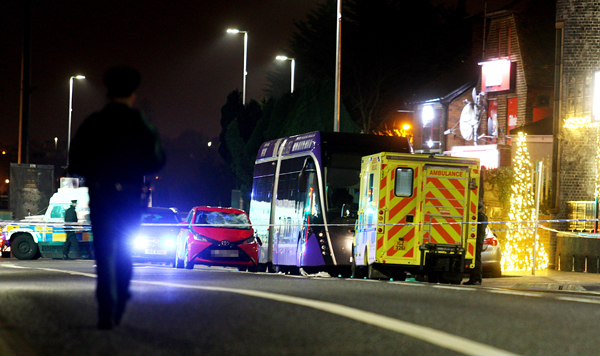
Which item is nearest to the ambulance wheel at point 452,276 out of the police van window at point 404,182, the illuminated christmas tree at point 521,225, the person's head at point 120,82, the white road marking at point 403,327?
the police van window at point 404,182

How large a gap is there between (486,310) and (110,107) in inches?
149

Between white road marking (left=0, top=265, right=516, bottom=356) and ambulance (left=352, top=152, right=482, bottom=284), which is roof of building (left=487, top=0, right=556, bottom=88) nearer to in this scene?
ambulance (left=352, top=152, right=482, bottom=284)

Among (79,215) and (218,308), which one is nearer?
(218,308)

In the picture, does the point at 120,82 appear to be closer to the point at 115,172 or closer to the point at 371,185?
the point at 115,172

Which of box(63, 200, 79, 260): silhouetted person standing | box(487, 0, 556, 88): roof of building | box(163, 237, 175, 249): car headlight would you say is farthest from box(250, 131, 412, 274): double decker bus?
box(487, 0, 556, 88): roof of building

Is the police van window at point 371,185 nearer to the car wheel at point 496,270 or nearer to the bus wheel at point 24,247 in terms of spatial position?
the car wheel at point 496,270

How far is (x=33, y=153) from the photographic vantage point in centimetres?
17525

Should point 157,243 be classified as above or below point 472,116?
below

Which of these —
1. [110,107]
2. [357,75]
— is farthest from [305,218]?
[357,75]

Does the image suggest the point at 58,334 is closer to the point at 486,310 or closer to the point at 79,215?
the point at 486,310

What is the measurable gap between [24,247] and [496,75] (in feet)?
107

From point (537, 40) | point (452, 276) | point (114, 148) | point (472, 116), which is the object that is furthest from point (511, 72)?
point (114, 148)

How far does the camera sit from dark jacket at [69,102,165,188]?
6.80 metres

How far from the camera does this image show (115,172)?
6812 mm
